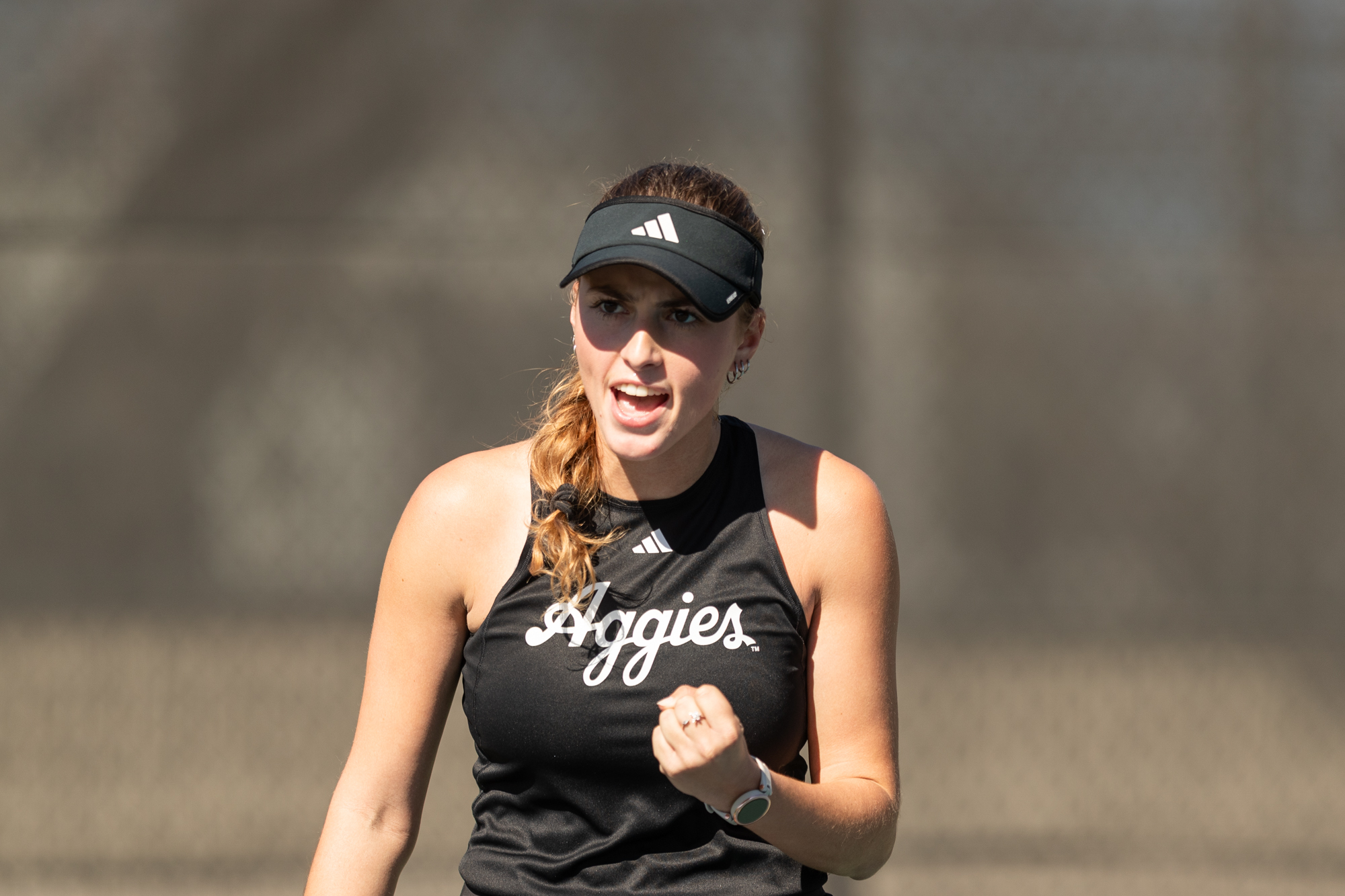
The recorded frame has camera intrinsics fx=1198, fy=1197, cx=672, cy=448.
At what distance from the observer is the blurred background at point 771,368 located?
3125mm

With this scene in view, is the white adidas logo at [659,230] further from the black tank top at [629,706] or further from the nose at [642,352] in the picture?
the black tank top at [629,706]

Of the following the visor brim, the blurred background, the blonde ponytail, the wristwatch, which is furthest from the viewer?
the blurred background

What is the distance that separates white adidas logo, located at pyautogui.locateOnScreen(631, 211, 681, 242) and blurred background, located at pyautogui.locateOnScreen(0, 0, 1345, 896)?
1.73m

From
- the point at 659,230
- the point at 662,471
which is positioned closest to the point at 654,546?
the point at 662,471

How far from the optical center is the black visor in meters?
1.43

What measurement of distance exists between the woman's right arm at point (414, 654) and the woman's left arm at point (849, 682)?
41cm

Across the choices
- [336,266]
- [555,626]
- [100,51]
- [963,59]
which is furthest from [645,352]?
[100,51]

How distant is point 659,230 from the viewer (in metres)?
1.46

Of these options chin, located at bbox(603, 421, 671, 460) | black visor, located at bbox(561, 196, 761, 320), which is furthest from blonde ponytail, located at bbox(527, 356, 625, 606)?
black visor, located at bbox(561, 196, 761, 320)

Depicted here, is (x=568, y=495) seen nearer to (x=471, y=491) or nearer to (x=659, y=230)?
(x=471, y=491)

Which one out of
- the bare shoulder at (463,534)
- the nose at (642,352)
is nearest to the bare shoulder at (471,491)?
the bare shoulder at (463,534)

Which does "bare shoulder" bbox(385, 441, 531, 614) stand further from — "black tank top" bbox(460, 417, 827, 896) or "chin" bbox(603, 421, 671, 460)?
"chin" bbox(603, 421, 671, 460)

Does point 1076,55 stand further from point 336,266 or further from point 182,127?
point 182,127

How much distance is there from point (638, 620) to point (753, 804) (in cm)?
31
